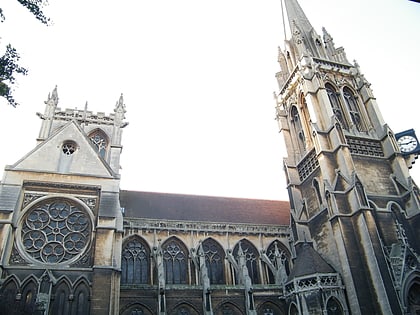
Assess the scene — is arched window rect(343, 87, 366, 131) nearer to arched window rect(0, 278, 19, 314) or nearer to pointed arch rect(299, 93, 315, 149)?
pointed arch rect(299, 93, 315, 149)

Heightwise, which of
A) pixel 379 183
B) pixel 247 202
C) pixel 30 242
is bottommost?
pixel 30 242

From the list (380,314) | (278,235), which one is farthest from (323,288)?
(278,235)

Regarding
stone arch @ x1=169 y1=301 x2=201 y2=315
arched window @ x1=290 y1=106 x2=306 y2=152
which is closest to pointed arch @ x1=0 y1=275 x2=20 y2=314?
stone arch @ x1=169 y1=301 x2=201 y2=315

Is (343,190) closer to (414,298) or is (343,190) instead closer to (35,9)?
(414,298)

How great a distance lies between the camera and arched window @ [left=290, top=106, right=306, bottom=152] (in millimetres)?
27172

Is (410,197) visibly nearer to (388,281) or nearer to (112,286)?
(388,281)

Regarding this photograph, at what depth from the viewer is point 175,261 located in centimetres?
2186

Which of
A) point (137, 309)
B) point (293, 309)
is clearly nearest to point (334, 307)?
point (293, 309)

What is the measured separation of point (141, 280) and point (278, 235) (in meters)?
9.77

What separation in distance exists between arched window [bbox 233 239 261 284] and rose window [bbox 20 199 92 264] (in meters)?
9.57

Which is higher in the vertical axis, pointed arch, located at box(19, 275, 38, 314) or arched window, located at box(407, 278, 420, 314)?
pointed arch, located at box(19, 275, 38, 314)

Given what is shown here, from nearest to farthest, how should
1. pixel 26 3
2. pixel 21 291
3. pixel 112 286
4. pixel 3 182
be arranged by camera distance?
pixel 26 3 < pixel 21 291 < pixel 112 286 < pixel 3 182

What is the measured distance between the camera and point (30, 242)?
17.5 meters

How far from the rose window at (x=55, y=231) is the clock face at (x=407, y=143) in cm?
2061
